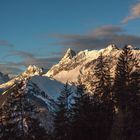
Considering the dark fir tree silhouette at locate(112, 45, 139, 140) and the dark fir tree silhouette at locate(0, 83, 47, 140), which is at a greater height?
the dark fir tree silhouette at locate(112, 45, 139, 140)

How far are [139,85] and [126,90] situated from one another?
13.2ft

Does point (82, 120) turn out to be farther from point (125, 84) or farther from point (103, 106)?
point (125, 84)

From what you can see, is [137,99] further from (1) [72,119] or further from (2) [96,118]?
(1) [72,119]

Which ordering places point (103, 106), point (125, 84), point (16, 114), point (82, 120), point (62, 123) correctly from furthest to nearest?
point (62, 123), point (125, 84), point (103, 106), point (82, 120), point (16, 114)

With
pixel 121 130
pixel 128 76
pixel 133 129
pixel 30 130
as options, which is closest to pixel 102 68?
pixel 128 76

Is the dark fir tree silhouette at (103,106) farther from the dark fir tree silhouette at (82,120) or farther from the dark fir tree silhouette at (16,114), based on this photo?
the dark fir tree silhouette at (16,114)

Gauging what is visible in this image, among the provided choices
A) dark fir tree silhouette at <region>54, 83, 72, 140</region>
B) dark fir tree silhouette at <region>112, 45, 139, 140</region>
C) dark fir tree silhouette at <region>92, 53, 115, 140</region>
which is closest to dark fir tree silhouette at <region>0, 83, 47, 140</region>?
dark fir tree silhouette at <region>54, 83, 72, 140</region>

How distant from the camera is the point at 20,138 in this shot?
66.2m

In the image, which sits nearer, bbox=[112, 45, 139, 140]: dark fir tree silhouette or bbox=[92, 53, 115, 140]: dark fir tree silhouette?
bbox=[92, 53, 115, 140]: dark fir tree silhouette

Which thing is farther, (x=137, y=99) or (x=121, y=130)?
(x=137, y=99)

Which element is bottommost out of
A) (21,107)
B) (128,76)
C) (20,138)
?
(20,138)

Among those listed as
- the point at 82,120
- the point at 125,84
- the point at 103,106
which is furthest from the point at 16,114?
the point at 125,84

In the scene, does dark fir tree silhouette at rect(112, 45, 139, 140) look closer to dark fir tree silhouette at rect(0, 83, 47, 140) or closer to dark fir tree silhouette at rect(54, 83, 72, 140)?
dark fir tree silhouette at rect(54, 83, 72, 140)

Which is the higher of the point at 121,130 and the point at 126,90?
the point at 126,90
